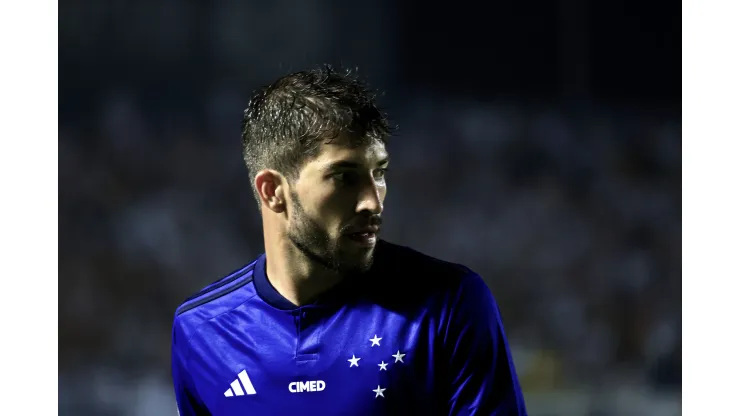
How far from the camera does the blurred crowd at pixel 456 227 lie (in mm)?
6551

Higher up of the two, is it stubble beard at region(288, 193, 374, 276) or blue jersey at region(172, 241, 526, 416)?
stubble beard at region(288, 193, 374, 276)

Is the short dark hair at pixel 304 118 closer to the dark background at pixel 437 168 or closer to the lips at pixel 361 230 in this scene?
the lips at pixel 361 230

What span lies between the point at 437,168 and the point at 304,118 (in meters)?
4.96

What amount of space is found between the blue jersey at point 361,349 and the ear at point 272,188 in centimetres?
26

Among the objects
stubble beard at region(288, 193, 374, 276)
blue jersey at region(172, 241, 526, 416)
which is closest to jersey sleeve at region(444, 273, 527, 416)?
blue jersey at region(172, 241, 526, 416)

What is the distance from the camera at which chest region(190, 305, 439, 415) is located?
7.43ft

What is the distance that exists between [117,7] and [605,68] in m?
4.02

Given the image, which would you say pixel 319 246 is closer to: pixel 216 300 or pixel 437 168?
pixel 216 300

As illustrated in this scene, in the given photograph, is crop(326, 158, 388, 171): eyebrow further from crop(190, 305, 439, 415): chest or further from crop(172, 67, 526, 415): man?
crop(190, 305, 439, 415): chest

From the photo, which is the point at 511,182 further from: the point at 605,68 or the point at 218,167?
the point at 218,167

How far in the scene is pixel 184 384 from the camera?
2568 mm

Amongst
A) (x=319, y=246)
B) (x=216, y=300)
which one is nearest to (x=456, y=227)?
(x=216, y=300)
